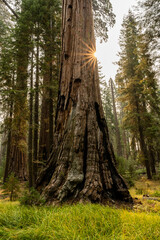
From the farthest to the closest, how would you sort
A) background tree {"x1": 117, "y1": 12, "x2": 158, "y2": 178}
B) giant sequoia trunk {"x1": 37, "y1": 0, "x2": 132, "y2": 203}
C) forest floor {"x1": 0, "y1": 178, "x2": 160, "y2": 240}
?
background tree {"x1": 117, "y1": 12, "x2": 158, "y2": 178} → giant sequoia trunk {"x1": 37, "y1": 0, "x2": 132, "y2": 203} → forest floor {"x1": 0, "y1": 178, "x2": 160, "y2": 240}

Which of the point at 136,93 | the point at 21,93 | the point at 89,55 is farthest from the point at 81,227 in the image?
the point at 136,93

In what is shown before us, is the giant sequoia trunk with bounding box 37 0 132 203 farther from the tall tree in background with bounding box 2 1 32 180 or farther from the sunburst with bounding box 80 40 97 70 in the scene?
the tall tree in background with bounding box 2 1 32 180

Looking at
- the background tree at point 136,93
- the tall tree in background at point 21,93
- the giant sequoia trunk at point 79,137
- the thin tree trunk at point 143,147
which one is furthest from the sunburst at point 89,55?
the thin tree trunk at point 143,147

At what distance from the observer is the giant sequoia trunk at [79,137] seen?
268 cm

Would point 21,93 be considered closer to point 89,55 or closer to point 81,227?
point 89,55

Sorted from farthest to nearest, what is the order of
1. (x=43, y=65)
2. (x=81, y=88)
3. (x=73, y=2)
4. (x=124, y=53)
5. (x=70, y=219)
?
(x=124, y=53)
(x=43, y=65)
(x=73, y=2)
(x=81, y=88)
(x=70, y=219)

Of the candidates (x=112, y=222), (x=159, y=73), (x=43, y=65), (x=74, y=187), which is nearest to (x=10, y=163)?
(x=43, y=65)

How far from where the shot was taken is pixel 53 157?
3273 mm

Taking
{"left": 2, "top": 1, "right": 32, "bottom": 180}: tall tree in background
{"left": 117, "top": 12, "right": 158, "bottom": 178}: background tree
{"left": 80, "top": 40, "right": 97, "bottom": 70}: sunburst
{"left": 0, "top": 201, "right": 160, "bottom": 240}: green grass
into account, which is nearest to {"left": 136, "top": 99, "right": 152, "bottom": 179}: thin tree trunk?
{"left": 117, "top": 12, "right": 158, "bottom": 178}: background tree

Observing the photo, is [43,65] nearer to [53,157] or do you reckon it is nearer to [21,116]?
[21,116]

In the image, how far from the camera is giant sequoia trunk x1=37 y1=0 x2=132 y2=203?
2.68 metres

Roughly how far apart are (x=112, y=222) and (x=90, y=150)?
5.22 feet

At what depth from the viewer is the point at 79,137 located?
10.1 feet

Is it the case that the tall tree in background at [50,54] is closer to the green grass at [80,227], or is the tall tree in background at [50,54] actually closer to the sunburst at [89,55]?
the sunburst at [89,55]
